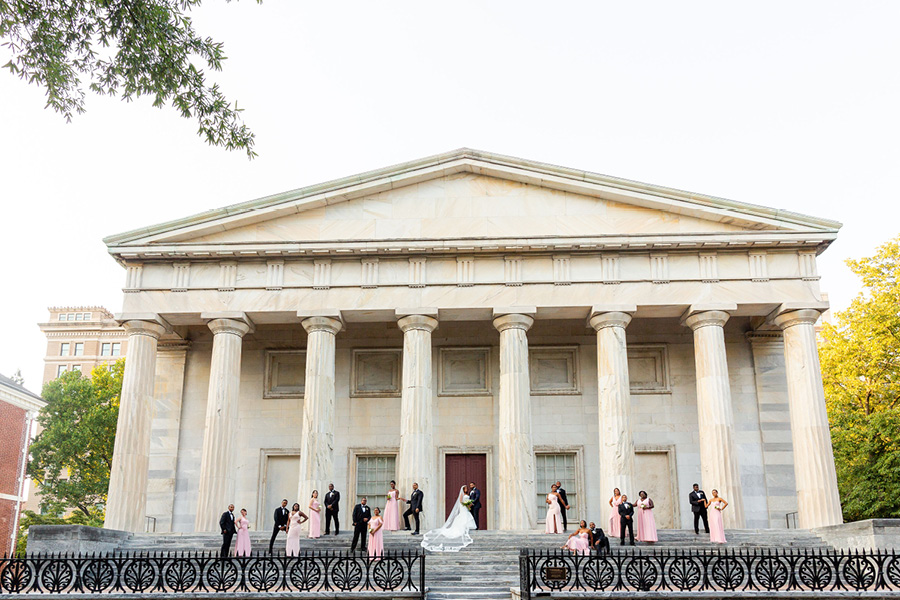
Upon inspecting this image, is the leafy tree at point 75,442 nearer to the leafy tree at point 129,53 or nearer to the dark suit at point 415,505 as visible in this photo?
the dark suit at point 415,505

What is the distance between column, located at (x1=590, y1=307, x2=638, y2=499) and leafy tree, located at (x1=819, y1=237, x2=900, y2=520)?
40.1 feet

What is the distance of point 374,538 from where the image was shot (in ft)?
70.3

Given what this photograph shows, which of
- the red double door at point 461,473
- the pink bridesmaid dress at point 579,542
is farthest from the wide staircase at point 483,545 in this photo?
the red double door at point 461,473

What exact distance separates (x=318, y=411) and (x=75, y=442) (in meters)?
33.4

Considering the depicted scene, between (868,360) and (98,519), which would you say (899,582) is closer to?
(868,360)

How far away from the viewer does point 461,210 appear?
29.5 metres

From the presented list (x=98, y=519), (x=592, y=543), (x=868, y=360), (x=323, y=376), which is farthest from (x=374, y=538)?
(x=98, y=519)

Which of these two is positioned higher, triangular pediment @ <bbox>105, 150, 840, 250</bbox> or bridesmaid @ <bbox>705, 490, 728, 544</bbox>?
triangular pediment @ <bbox>105, 150, 840, 250</bbox>

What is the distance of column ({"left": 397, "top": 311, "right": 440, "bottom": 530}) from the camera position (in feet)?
87.0

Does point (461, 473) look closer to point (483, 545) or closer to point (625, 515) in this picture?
point (483, 545)

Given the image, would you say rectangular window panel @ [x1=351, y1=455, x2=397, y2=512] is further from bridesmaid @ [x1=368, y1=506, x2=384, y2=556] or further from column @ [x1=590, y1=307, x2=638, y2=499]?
bridesmaid @ [x1=368, y1=506, x2=384, y2=556]

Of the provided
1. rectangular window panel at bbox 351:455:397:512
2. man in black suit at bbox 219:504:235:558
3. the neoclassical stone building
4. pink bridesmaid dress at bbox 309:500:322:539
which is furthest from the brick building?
man in black suit at bbox 219:504:235:558

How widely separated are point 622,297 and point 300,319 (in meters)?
11.0

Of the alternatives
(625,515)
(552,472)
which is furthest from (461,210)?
(625,515)
